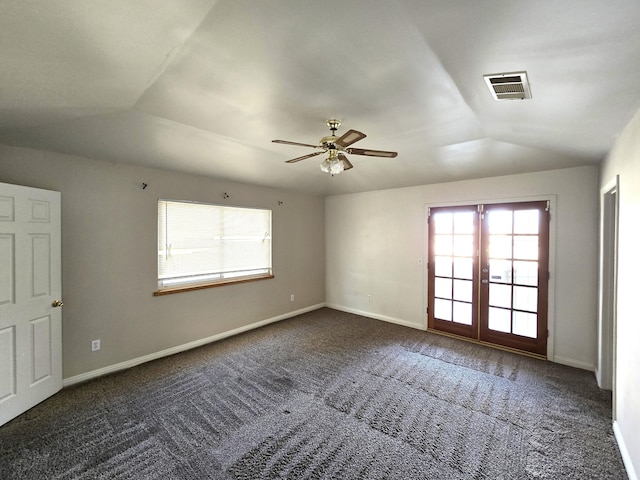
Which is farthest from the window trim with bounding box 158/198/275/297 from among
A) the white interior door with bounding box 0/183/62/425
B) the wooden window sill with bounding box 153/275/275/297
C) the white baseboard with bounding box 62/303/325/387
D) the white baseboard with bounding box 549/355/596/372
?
the white baseboard with bounding box 549/355/596/372

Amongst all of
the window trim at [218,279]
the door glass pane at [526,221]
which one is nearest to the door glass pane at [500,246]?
the door glass pane at [526,221]

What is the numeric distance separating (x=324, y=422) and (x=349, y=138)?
2388 mm

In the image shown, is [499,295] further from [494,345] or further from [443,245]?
[443,245]

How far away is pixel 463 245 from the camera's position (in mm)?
4254

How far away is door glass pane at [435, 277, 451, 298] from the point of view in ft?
14.5

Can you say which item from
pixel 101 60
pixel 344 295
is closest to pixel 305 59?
pixel 101 60

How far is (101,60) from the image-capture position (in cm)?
165

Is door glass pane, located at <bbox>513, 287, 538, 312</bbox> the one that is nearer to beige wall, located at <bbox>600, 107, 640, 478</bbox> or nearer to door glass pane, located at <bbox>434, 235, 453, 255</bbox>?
door glass pane, located at <bbox>434, 235, 453, 255</bbox>

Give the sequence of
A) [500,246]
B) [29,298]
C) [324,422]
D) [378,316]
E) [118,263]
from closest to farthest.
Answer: [324,422] < [29,298] < [118,263] < [500,246] < [378,316]

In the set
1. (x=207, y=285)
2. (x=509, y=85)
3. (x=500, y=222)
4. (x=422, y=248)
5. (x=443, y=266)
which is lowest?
(x=207, y=285)

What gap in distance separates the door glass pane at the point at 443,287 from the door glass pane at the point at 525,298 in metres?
0.87

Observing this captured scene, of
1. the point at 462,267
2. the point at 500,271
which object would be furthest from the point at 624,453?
the point at 462,267

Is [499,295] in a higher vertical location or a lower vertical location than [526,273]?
lower

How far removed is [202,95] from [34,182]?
6.80 feet
